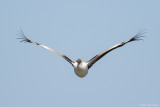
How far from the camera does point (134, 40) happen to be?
28.9 meters

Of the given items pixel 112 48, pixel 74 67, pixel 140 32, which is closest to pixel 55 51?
pixel 74 67

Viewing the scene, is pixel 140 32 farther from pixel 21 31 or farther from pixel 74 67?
pixel 21 31

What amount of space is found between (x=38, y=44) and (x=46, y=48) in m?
0.70

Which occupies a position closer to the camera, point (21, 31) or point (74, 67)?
point (74, 67)

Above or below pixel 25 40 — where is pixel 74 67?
below

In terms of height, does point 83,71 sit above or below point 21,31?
below

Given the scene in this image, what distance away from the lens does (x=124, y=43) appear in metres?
28.7

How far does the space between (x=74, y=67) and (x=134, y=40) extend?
4542mm

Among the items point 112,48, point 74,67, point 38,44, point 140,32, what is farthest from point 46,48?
point 140,32

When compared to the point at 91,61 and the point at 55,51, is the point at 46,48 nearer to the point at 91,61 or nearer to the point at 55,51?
the point at 55,51

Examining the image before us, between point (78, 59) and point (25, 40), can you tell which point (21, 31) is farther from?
point (78, 59)

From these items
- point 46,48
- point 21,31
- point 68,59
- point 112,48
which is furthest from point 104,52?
point 21,31

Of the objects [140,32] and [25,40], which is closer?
[140,32]

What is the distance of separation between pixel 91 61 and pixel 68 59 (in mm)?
1663
